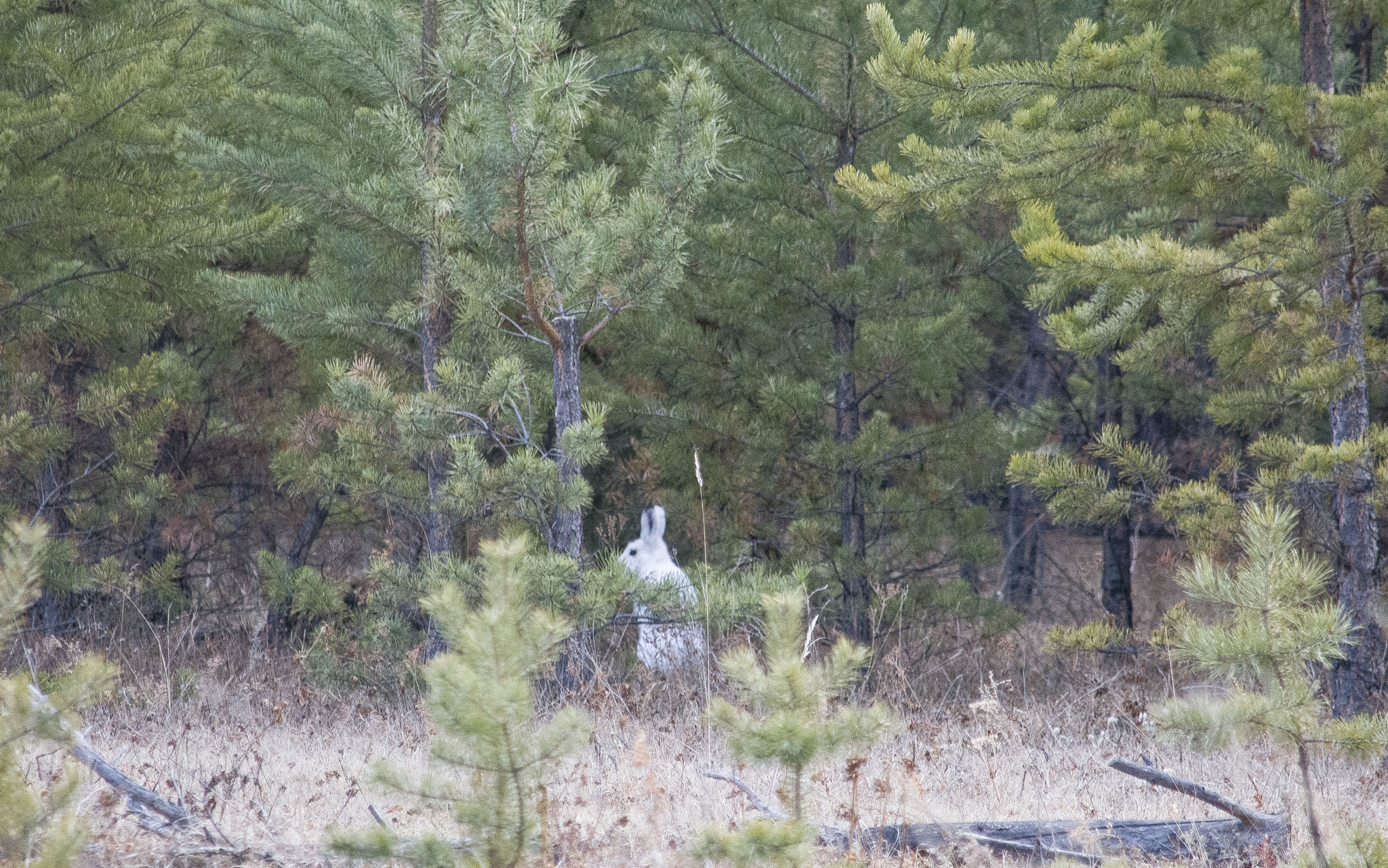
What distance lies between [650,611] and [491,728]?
3701mm

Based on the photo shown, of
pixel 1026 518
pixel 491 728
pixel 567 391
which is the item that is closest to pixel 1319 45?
pixel 567 391

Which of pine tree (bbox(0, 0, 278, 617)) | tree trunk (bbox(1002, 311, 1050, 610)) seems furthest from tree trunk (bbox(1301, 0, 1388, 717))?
pine tree (bbox(0, 0, 278, 617))

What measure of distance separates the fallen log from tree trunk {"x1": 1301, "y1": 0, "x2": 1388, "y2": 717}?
101 inches

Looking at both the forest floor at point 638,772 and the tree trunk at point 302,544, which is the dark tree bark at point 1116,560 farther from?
the tree trunk at point 302,544

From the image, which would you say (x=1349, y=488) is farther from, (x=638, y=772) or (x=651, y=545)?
(x=651, y=545)

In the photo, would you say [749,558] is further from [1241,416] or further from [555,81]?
[555,81]

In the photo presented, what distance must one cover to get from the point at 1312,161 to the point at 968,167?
1671 millimetres

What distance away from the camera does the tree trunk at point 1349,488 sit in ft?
18.3

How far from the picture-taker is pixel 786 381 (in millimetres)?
8359

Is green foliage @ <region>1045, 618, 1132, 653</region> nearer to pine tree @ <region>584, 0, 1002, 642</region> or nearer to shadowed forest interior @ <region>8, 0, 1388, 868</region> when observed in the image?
shadowed forest interior @ <region>8, 0, 1388, 868</region>

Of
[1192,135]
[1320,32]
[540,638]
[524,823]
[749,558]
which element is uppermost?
[1320,32]

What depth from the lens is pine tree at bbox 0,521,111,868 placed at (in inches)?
85.4

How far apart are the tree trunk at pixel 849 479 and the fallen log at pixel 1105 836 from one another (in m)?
4.84

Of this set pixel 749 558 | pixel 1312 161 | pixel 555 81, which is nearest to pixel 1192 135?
pixel 1312 161
